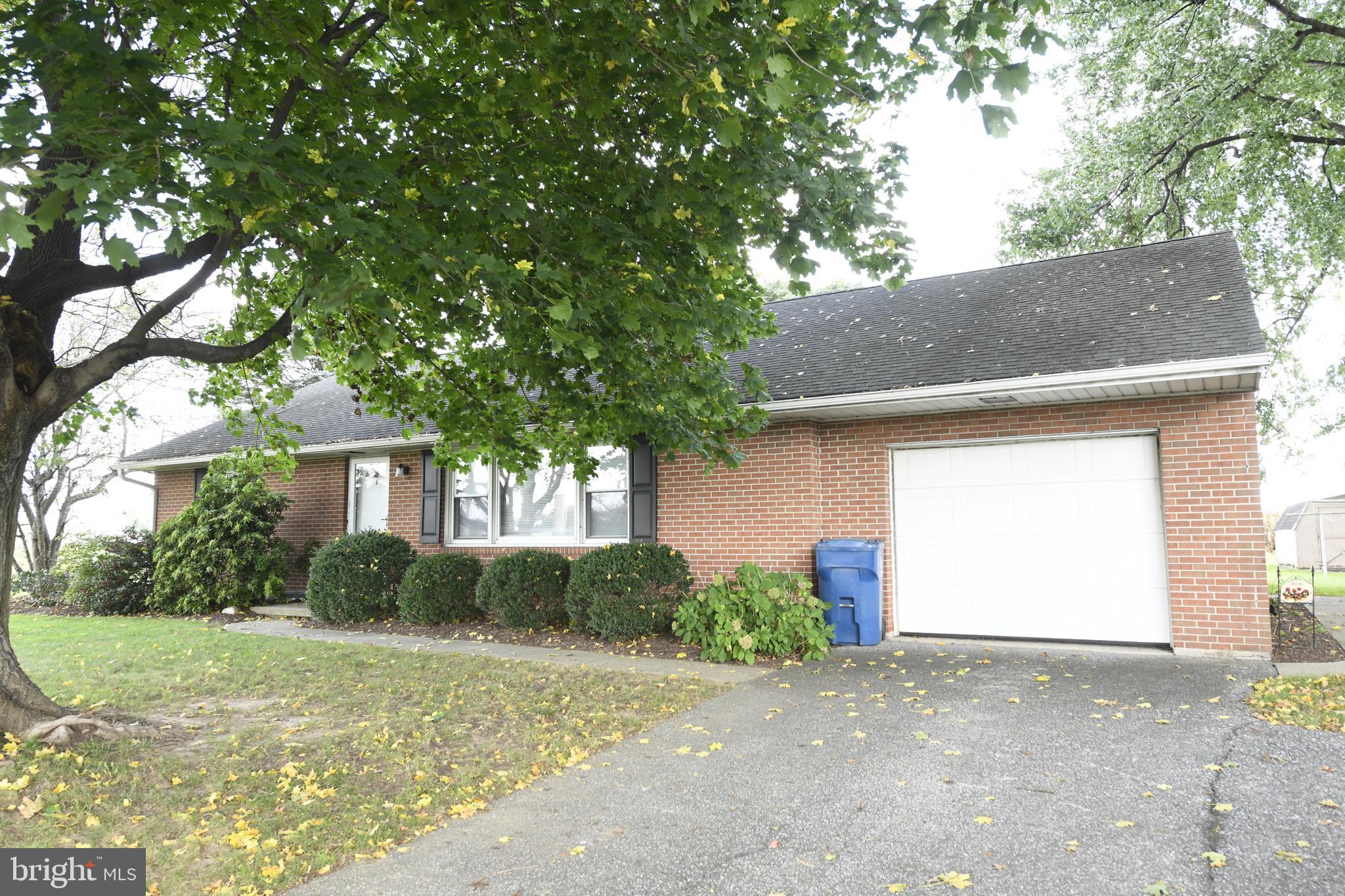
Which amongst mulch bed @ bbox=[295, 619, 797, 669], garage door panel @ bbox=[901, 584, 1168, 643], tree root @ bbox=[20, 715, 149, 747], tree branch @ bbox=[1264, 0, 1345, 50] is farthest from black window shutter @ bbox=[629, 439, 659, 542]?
tree branch @ bbox=[1264, 0, 1345, 50]

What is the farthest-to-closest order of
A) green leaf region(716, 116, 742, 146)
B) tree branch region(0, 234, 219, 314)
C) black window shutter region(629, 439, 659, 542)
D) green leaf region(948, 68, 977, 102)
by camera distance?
black window shutter region(629, 439, 659, 542), tree branch region(0, 234, 219, 314), green leaf region(716, 116, 742, 146), green leaf region(948, 68, 977, 102)

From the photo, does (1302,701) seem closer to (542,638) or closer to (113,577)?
(542,638)

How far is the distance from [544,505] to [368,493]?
3723 mm

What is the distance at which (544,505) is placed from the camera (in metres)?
11.0

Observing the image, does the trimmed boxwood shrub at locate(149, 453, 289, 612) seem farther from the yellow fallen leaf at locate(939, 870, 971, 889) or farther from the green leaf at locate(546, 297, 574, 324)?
the yellow fallen leaf at locate(939, 870, 971, 889)

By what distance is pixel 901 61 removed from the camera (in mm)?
4758

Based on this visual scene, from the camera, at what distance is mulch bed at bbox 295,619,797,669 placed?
808 centimetres

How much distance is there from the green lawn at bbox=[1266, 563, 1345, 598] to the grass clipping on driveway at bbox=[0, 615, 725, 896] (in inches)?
406

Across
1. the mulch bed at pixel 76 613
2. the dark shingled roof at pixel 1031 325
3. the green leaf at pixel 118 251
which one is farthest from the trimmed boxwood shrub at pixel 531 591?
the green leaf at pixel 118 251

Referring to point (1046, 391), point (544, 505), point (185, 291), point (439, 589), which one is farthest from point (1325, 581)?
point (185, 291)

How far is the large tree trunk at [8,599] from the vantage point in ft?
15.9

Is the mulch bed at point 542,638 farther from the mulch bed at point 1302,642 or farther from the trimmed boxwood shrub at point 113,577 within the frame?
the mulch bed at point 1302,642

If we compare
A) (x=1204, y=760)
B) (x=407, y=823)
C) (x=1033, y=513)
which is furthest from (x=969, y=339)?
(x=407, y=823)

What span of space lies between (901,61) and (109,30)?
501 cm
